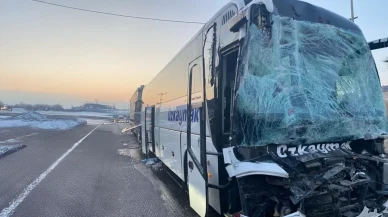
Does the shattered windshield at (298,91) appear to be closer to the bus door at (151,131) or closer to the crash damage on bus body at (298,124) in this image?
the crash damage on bus body at (298,124)

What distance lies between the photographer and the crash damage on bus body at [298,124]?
2.94 metres

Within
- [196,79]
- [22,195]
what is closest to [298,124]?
[196,79]

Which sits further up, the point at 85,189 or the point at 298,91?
the point at 298,91

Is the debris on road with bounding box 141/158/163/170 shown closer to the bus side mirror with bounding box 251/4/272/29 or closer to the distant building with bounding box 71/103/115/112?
the bus side mirror with bounding box 251/4/272/29

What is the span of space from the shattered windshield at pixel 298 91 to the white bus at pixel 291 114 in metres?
0.01

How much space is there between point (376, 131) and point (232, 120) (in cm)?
202

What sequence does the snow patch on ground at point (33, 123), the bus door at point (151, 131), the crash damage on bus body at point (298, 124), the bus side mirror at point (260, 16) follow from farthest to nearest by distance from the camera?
the snow patch on ground at point (33, 123) < the bus door at point (151, 131) < the bus side mirror at point (260, 16) < the crash damage on bus body at point (298, 124)

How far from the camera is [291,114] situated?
3131mm

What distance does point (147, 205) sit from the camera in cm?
580

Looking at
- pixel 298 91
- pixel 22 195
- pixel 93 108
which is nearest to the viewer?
pixel 298 91

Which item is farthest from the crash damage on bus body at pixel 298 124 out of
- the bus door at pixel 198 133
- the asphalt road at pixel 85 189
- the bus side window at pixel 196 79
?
the asphalt road at pixel 85 189

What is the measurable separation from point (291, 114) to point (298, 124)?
0.14m

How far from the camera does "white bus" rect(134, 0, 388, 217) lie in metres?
2.97

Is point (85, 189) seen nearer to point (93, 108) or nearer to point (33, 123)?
point (33, 123)
